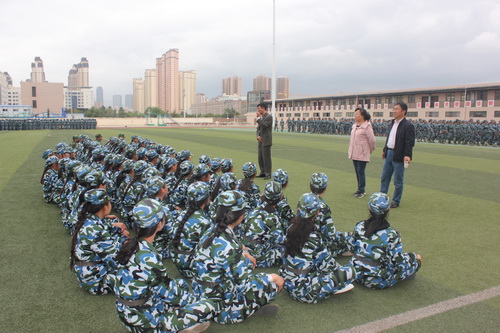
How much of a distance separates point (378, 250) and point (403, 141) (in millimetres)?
3788

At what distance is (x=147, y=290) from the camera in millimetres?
2615

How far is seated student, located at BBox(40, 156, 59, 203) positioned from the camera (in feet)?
22.9

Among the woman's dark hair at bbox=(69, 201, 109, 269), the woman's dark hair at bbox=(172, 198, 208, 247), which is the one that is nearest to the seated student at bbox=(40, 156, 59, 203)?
the woman's dark hair at bbox=(69, 201, 109, 269)

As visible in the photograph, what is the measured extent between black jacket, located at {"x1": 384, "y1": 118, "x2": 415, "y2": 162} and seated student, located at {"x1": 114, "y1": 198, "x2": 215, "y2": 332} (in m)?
5.13

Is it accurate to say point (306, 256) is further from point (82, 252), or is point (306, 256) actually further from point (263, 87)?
point (263, 87)

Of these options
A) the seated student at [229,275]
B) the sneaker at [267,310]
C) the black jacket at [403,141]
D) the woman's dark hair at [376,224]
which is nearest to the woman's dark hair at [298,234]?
the seated student at [229,275]

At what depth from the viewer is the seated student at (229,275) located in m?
2.89

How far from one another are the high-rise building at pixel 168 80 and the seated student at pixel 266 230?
388 ft

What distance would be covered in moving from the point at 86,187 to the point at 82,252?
4.25 feet

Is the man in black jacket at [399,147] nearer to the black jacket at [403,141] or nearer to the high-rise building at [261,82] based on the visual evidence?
the black jacket at [403,141]

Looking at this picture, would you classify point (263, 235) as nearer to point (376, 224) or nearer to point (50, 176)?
point (376, 224)

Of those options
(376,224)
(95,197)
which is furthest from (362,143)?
(95,197)

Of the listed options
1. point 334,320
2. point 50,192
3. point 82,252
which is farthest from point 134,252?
point 50,192

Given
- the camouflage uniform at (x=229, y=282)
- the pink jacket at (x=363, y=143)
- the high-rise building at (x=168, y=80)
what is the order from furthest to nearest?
1. the high-rise building at (x=168, y=80)
2. the pink jacket at (x=363, y=143)
3. the camouflage uniform at (x=229, y=282)
